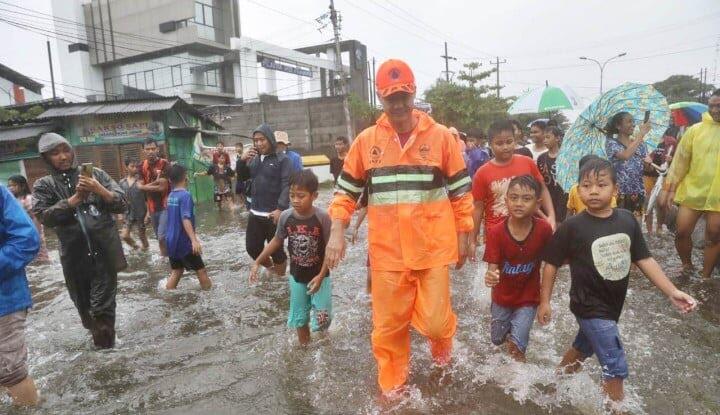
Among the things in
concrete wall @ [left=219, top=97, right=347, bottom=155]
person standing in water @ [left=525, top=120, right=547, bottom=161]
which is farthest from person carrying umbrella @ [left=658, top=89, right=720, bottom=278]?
concrete wall @ [left=219, top=97, right=347, bottom=155]

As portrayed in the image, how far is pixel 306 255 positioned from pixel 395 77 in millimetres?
1692

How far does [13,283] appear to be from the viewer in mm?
3176

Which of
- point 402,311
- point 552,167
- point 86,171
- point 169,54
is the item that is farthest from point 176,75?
point 402,311

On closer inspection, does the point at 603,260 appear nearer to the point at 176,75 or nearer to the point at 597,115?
the point at 597,115

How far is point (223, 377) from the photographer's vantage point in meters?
3.74

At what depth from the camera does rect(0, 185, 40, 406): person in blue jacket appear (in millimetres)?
3090

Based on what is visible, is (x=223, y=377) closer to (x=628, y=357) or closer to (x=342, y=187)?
(x=342, y=187)

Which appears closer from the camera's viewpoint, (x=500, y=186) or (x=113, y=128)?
(x=500, y=186)

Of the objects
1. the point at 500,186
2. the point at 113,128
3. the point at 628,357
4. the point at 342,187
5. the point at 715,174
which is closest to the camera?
the point at 342,187

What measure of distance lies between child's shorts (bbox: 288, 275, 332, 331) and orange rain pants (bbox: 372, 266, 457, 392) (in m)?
0.92

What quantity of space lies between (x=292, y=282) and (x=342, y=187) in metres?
1.16

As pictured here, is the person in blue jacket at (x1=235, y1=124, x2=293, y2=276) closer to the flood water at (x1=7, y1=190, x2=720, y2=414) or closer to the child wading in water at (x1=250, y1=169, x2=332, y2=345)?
the flood water at (x1=7, y1=190, x2=720, y2=414)

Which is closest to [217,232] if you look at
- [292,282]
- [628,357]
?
[292,282]

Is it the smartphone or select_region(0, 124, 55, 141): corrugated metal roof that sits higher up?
select_region(0, 124, 55, 141): corrugated metal roof
